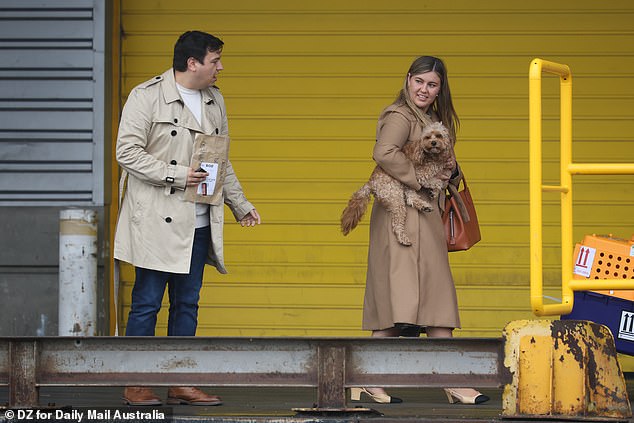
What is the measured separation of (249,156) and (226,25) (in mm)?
1052

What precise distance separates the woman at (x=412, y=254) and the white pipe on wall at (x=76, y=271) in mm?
2814

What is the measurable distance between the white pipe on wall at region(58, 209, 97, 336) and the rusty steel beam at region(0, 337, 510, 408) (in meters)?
3.04

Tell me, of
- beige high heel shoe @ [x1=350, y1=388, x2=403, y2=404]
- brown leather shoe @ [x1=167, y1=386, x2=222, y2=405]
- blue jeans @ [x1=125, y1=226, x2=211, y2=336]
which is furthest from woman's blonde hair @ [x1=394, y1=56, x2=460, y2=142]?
brown leather shoe @ [x1=167, y1=386, x2=222, y2=405]

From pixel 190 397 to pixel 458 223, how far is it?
70.4 inches

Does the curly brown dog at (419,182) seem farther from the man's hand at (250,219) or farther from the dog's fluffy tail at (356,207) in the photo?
the man's hand at (250,219)

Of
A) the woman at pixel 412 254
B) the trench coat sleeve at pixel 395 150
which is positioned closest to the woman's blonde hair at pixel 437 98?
the woman at pixel 412 254

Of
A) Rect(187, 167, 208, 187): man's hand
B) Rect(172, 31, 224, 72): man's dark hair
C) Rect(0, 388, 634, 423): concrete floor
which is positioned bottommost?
Rect(0, 388, 634, 423): concrete floor

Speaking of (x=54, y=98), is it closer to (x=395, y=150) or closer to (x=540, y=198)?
(x=395, y=150)

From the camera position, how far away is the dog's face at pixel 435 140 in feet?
21.4

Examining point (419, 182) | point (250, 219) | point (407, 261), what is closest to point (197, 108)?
point (250, 219)

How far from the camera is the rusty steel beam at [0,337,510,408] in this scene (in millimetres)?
5680

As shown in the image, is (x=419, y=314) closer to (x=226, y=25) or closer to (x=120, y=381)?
(x=120, y=381)

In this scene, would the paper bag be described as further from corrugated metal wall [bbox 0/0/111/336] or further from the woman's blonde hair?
corrugated metal wall [bbox 0/0/111/336]

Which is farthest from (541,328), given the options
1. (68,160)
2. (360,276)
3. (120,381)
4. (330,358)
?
(68,160)
